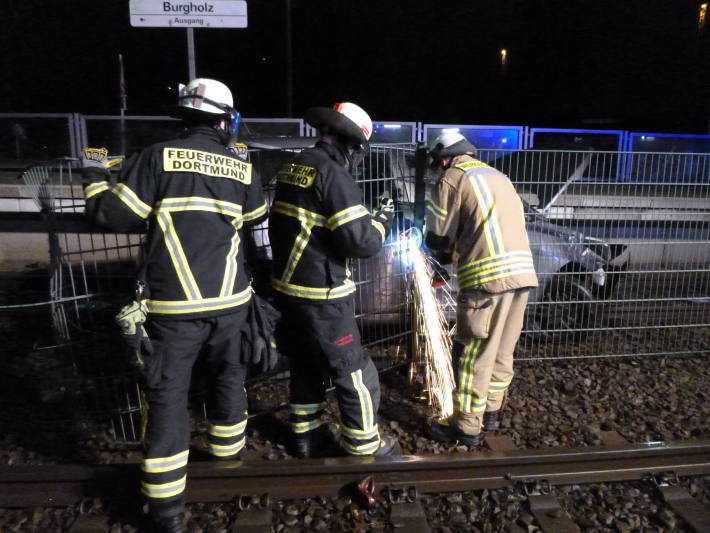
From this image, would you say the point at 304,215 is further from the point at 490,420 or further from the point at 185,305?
the point at 490,420

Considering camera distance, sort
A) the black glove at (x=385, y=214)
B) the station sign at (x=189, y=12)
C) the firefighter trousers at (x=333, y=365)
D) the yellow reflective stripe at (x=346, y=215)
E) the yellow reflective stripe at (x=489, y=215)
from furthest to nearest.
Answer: the station sign at (x=189, y=12) < the yellow reflective stripe at (x=489, y=215) < the black glove at (x=385, y=214) < the firefighter trousers at (x=333, y=365) < the yellow reflective stripe at (x=346, y=215)

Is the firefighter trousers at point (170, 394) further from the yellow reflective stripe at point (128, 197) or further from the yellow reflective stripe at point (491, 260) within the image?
the yellow reflective stripe at point (491, 260)

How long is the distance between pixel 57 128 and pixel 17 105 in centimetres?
2730

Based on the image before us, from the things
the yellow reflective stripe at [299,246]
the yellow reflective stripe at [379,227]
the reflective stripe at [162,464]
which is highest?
the yellow reflective stripe at [379,227]

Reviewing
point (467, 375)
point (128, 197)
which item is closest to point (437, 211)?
point (467, 375)

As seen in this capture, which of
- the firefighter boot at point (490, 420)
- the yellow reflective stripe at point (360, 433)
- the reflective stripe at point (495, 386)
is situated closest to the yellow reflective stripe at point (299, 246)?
the yellow reflective stripe at point (360, 433)

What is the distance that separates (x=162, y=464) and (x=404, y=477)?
1358 millimetres

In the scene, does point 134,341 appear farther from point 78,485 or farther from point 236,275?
point 78,485

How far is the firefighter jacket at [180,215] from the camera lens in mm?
2648

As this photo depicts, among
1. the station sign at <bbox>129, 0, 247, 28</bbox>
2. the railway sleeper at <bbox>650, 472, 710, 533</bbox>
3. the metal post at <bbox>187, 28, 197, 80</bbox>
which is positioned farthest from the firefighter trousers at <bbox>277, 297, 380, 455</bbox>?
the station sign at <bbox>129, 0, 247, 28</bbox>

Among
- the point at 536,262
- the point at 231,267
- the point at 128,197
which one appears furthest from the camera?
the point at 536,262

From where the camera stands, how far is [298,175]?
308cm

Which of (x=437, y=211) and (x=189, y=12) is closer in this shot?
(x=437, y=211)

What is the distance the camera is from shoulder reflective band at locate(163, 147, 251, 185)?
2.68 meters
